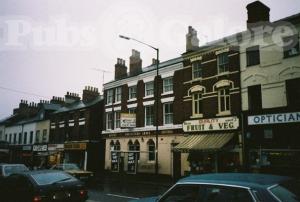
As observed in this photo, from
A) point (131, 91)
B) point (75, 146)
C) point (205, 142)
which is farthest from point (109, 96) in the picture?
point (205, 142)

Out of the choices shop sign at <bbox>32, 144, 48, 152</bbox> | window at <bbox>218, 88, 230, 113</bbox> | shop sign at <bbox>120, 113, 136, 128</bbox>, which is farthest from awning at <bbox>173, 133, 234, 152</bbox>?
shop sign at <bbox>32, 144, 48, 152</bbox>

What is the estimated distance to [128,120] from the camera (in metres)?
30.4

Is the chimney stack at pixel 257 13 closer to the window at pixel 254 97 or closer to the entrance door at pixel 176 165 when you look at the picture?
the window at pixel 254 97

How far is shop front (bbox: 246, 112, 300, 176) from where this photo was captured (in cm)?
1969

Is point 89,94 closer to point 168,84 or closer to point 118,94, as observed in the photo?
point 118,94

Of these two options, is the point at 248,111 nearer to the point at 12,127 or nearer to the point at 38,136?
the point at 38,136

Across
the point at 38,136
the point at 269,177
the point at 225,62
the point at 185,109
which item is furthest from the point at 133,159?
the point at 269,177

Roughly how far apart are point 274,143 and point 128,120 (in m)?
14.0

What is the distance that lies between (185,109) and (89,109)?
51.5 feet

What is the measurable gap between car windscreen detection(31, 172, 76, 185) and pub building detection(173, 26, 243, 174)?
541 inches

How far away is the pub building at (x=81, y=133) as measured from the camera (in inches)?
1543

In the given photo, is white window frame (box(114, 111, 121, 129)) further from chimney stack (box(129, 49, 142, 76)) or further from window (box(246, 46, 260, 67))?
window (box(246, 46, 260, 67))

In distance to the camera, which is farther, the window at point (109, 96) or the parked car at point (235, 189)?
the window at point (109, 96)

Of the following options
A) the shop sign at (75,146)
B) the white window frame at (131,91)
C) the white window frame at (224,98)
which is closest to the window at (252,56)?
the white window frame at (224,98)
